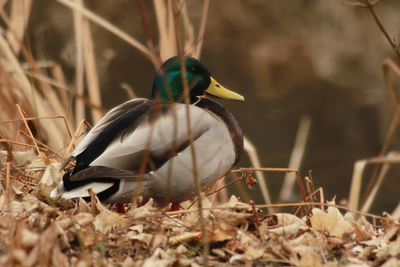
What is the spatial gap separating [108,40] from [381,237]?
9.19 metres

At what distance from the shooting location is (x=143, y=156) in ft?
13.9

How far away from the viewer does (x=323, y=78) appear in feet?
38.9

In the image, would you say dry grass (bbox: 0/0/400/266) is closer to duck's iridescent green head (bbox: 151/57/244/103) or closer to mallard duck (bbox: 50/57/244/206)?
mallard duck (bbox: 50/57/244/206)

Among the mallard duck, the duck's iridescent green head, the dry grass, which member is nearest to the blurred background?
the duck's iridescent green head

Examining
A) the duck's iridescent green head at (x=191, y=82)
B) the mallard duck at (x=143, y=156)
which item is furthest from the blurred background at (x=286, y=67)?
the mallard duck at (x=143, y=156)

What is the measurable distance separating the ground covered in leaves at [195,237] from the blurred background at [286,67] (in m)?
4.14

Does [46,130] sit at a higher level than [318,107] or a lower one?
higher

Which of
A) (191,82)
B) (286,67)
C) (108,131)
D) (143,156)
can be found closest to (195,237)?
(143,156)

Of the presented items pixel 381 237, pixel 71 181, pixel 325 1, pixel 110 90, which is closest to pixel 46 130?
pixel 71 181

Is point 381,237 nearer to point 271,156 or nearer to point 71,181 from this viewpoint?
point 71,181

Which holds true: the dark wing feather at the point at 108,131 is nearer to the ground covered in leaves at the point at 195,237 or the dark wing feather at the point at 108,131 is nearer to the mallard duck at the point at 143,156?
the mallard duck at the point at 143,156

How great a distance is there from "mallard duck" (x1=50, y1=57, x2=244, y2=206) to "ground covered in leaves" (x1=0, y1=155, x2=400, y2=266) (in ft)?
0.83

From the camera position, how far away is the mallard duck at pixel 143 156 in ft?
13.8

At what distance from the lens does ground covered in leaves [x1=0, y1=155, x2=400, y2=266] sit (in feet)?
10.9
